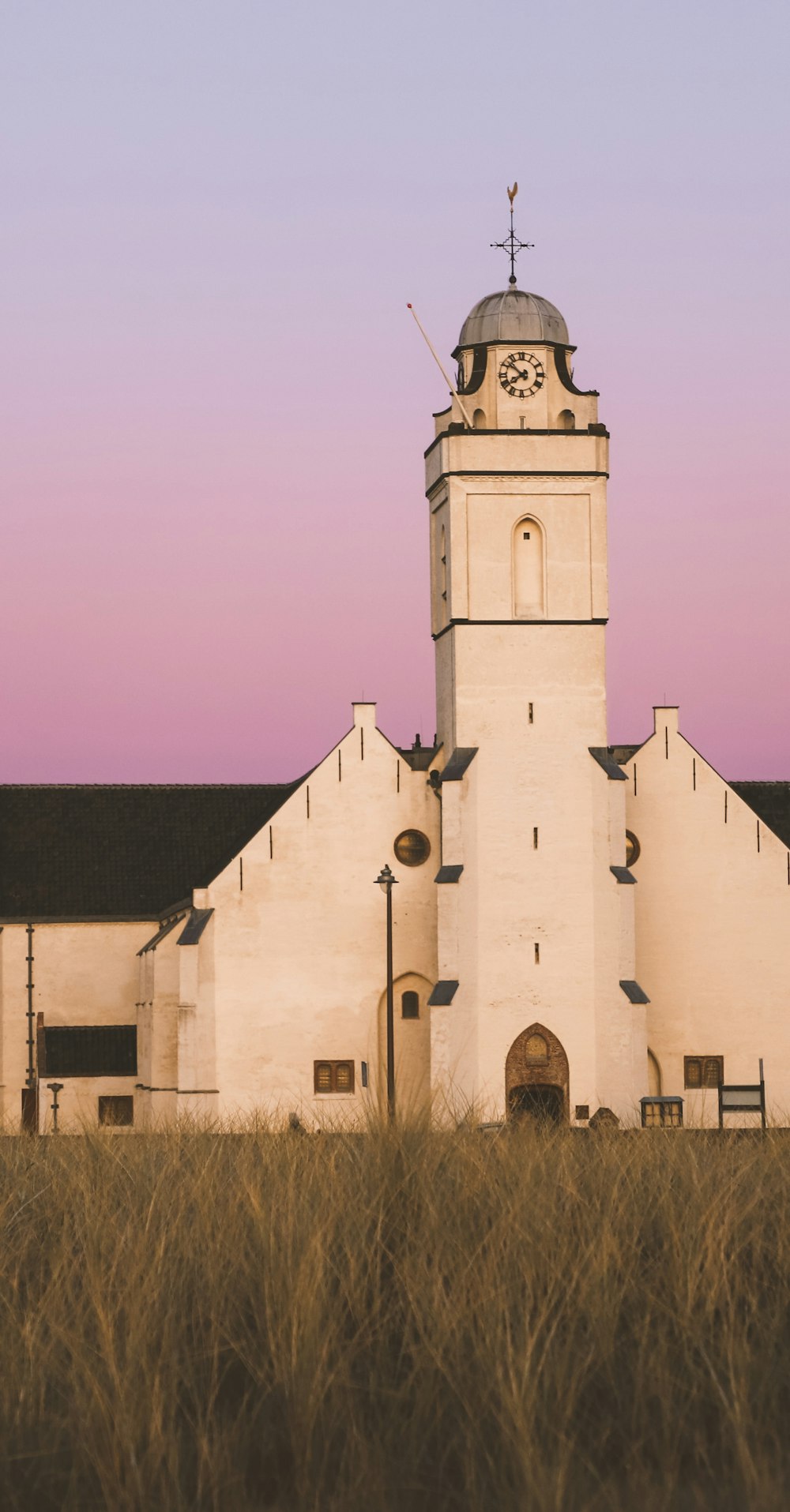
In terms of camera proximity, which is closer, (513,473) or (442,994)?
(442,994)

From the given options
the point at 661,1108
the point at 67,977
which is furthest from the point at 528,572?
the point at 67,977

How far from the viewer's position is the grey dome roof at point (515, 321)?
43500 mm

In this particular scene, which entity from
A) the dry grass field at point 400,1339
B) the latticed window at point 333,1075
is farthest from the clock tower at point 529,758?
the dry grass field at point 400,1339

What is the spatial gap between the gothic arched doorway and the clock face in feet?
47.4

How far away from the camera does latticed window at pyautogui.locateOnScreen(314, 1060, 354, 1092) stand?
4216cm

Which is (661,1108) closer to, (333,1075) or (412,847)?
(333,1075)

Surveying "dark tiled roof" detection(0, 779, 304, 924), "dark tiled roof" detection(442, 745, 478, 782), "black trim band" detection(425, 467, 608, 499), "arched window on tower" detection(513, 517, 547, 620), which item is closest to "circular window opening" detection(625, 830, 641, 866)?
"dark tiled roof" detection(442, 745, 478, 782)

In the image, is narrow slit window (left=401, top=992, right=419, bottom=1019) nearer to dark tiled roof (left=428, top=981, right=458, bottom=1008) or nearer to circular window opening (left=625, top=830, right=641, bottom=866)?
dark tiled roof (left=428, top=981, right=458, bottom=1008)

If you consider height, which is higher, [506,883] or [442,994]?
[506,883]

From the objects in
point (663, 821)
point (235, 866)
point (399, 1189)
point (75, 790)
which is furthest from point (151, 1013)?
point (399, 1189)

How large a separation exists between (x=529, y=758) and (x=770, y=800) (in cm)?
1145

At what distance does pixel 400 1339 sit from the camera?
10320mm

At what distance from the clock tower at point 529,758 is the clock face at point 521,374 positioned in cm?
4

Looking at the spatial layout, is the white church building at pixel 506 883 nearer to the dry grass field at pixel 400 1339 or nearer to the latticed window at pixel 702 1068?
the latticed window at pixel 702 1068
